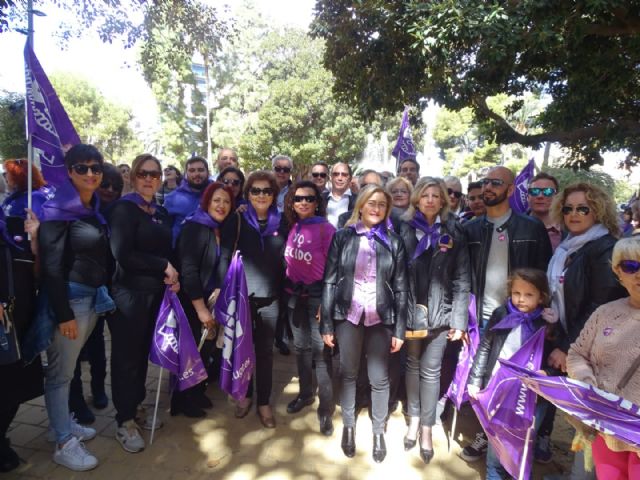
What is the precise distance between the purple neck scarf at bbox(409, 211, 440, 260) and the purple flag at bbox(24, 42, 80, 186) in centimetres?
255

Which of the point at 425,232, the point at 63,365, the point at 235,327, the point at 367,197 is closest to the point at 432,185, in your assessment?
the point at 425,232

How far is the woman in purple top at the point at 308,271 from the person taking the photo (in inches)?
129

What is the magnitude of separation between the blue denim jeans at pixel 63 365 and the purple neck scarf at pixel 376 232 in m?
1.97

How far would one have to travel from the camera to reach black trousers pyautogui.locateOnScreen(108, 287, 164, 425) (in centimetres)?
294

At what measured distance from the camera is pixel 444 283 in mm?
3025

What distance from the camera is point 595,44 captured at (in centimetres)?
686

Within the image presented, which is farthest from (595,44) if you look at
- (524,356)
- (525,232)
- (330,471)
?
(330,471)

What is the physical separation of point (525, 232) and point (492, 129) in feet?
28.5

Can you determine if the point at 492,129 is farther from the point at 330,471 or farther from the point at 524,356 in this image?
the point at 330,471

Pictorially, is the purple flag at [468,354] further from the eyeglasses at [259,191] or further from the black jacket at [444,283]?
the eyeglasses at [259,191]

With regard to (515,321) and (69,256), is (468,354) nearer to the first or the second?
(515,321)

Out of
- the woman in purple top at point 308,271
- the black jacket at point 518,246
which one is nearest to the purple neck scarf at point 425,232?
the black jacket at point 518,246

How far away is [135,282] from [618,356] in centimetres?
302

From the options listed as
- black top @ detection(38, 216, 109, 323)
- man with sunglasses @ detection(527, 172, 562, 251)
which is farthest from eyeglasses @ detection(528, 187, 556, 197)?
black top @ detection(38, 216, 109, 323)
